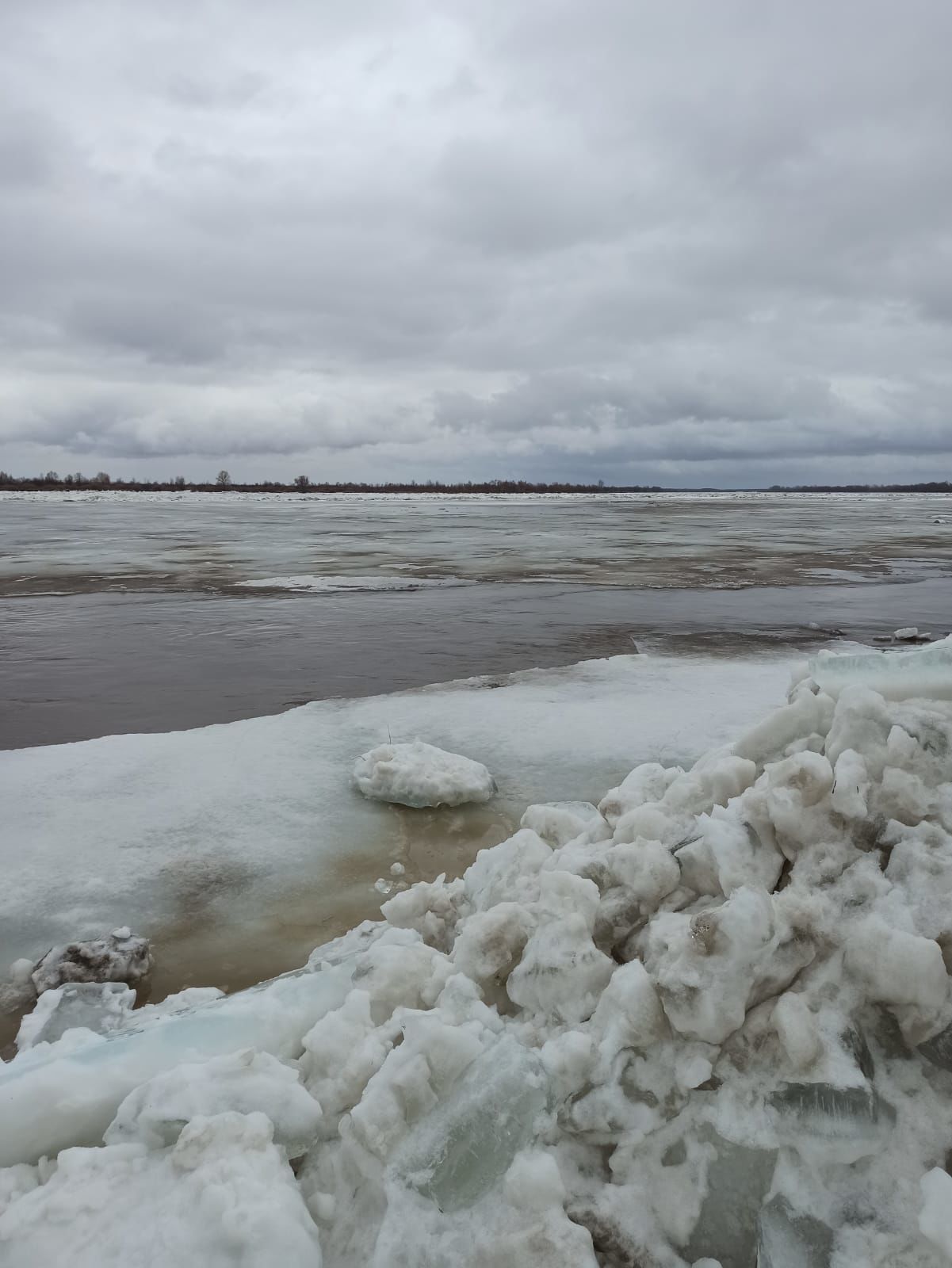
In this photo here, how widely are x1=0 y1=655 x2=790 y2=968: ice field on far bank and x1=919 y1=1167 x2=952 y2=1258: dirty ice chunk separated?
1.68 metres

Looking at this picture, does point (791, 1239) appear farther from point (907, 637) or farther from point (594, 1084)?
point (907, 637)

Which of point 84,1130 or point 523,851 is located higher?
point 523,851

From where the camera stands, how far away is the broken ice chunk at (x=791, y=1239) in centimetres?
126

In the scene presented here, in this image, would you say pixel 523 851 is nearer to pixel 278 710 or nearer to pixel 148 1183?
pixel 148 1183

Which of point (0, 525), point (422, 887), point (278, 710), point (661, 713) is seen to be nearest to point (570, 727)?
point (661, 713)

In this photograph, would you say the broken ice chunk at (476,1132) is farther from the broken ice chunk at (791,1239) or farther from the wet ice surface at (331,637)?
the wet ice surface at (331,637)

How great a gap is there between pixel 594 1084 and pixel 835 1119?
40 cm

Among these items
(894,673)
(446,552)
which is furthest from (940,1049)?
(446,552)

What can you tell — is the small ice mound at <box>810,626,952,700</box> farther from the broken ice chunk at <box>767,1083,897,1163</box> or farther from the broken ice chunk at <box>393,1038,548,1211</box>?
the broken ice chunk at <box>393,1038,548,1211</box>

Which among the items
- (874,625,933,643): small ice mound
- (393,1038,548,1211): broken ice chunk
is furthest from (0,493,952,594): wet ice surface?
(393,1038,548,1211): broken ice chunk

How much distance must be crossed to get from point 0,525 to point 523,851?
25.4m

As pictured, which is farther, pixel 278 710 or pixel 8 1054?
pixel 278 710

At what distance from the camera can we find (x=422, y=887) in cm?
232

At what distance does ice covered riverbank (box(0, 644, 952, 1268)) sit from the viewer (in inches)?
50.3
